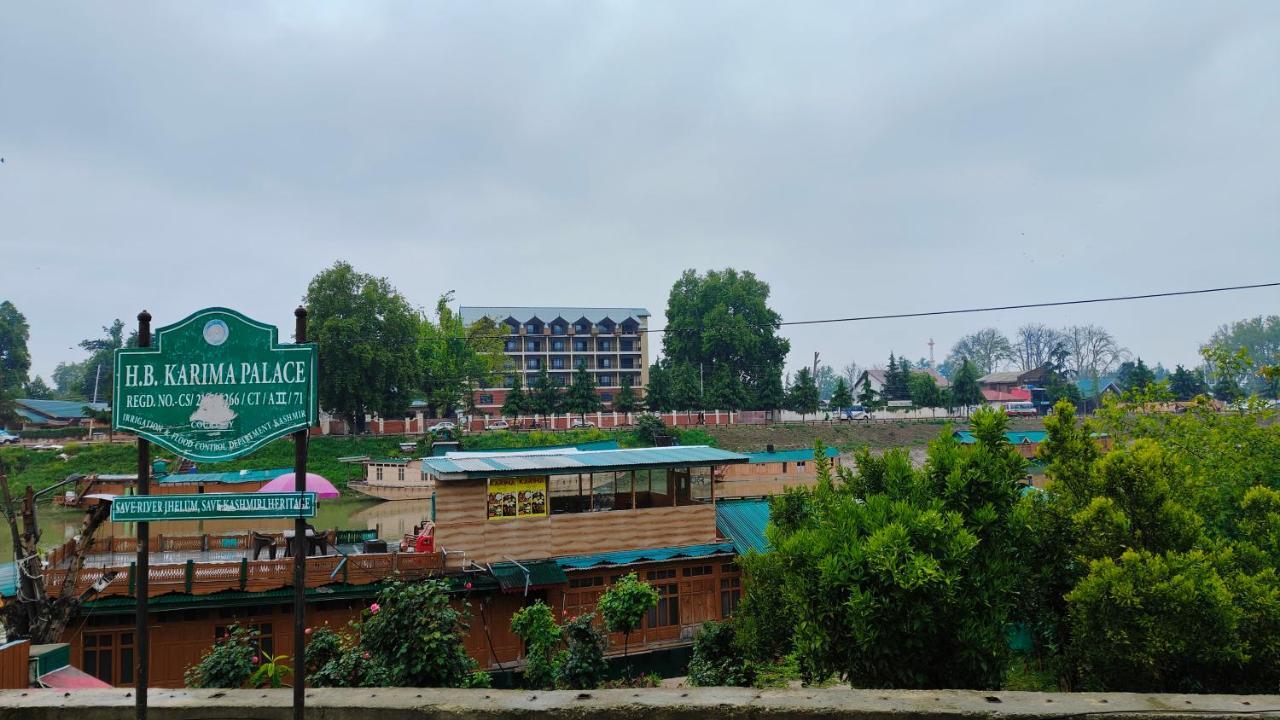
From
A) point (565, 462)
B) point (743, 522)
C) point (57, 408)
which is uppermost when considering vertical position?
point (57, 408)

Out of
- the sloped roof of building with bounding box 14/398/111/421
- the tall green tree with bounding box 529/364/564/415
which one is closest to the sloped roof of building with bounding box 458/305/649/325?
the tall green tree with bounding box 529/364/564/415

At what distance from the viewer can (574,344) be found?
76.2 metres

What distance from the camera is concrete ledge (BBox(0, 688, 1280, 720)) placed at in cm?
380

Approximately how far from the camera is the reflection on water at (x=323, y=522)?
874 inches

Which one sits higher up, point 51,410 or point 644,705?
point 51,410

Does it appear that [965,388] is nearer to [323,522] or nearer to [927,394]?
[927,394]

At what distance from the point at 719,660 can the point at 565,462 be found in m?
6.23

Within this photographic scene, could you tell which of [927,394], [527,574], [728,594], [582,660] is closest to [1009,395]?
[927,394]

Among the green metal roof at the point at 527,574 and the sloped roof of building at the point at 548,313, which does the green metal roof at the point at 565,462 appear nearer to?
the green metal roof at the point at 527,574

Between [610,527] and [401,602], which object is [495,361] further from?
[401,602]

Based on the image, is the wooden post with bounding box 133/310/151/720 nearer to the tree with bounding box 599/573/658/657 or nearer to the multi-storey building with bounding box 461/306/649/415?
the tree with bounding box 599/573/658/657

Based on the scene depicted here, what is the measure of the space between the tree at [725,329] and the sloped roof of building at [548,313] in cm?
926

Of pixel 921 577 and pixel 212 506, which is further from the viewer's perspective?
pixel 921 577

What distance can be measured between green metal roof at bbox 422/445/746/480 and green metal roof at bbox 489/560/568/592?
5.22ft
